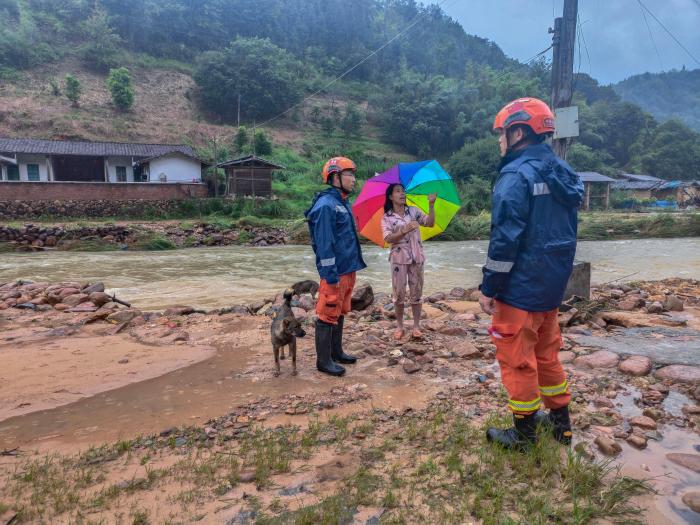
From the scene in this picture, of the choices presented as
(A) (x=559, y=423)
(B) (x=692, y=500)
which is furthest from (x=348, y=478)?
(B) (x=692, y=500)

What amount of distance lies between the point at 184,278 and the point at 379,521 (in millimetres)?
11697

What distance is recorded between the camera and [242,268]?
1533 centimetres

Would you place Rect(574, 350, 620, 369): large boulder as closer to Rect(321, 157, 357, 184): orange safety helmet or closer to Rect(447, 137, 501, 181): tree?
Rect(321, 157, 357, 184): orange safety helmet

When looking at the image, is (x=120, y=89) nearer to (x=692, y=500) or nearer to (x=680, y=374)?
(x=680, y=374)

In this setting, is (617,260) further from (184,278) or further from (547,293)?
(547,293)

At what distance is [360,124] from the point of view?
58.7 m

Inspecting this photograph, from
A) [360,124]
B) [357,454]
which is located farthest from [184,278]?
[360,124]

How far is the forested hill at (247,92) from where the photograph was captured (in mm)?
46656

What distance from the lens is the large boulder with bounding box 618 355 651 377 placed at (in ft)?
12.4

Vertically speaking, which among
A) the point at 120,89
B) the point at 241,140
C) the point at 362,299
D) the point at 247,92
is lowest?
the point at 362,299

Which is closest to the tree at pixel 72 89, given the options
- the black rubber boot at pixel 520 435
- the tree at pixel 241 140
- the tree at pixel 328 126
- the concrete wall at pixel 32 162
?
the tree at pixel 241 140

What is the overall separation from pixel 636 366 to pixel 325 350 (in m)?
2.50

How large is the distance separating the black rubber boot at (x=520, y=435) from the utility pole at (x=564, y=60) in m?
5.01

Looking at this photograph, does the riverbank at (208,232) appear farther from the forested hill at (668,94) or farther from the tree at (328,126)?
the forested hill at (668,94)
